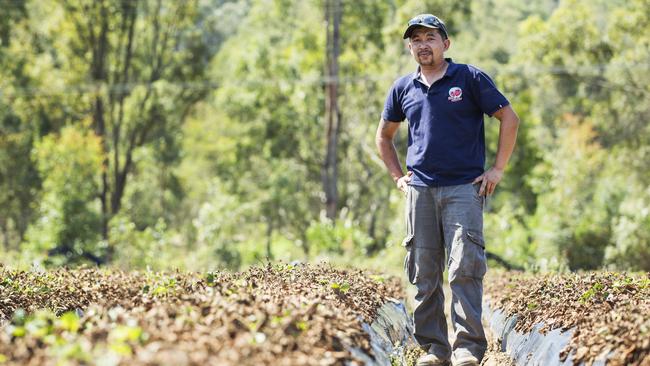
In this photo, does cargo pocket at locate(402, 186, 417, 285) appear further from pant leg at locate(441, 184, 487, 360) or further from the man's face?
the man's face

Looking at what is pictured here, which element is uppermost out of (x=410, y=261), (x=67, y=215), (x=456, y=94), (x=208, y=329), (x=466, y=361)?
(x=456, y=94)

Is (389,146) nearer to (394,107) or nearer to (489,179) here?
(394,107)

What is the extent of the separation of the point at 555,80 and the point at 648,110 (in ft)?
13.4

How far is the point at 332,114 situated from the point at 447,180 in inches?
930

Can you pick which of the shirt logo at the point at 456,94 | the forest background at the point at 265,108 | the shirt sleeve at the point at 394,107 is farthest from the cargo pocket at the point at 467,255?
the forest background at the point at 265,108

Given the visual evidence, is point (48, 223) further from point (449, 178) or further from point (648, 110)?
point (648, 110)

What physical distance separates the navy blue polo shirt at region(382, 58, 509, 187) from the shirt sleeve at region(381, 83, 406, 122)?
0.30 m

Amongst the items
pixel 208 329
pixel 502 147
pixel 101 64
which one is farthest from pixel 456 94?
pixel 101 64

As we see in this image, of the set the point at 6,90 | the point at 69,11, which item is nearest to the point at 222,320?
the point at 69,11

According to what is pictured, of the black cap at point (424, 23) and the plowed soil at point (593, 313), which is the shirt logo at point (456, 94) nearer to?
the black cap at point (424, 23)

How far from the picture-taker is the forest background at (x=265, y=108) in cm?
2775

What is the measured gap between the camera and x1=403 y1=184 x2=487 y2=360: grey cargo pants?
576cm

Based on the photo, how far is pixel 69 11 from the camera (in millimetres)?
30156

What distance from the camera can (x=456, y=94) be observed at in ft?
19.1
